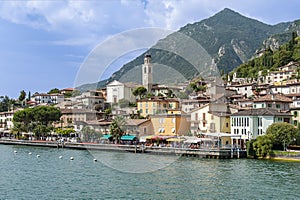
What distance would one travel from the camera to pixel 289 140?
120 feet

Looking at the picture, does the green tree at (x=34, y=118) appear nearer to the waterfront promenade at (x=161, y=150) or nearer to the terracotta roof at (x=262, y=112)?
the waterfront promenade at (x=161, y=150)

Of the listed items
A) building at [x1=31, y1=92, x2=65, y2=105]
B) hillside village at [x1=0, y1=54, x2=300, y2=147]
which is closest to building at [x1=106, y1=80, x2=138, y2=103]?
hillside village at [x1=0, y1=54, x2=300, y2=147]

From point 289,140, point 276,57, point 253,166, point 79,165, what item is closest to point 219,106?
point 289,140

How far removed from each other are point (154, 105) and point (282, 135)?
19224mm

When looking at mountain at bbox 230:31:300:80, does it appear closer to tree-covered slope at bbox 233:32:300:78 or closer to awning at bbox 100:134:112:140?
tree-covered slope at bbox 233:32:300:78

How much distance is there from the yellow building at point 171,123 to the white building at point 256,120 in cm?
623

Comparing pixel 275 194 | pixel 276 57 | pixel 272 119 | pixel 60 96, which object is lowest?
pixel 275 194

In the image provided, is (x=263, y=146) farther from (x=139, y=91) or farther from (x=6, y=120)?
(x=6, y=120)

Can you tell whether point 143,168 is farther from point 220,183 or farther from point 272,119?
point 272,119

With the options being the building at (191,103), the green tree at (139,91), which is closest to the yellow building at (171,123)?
the green tree at (139,91)

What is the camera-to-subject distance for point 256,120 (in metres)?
42.1

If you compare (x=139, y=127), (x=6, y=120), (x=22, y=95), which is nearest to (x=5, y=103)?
(x=22, y=95)

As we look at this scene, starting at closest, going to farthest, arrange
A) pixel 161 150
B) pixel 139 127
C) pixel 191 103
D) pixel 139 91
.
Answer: pixel 161 150, pixel 139 127, pixel 139 91, pixel 191 103

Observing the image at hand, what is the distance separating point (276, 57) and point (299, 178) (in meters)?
71.8
